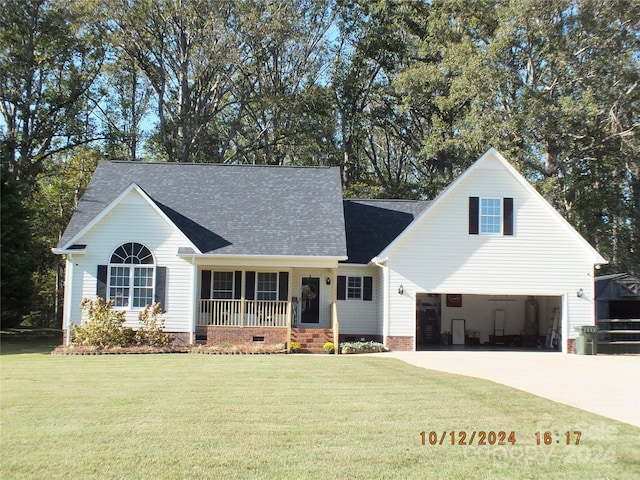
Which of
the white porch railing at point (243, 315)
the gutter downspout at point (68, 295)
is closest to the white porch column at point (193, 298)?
the white porch railing at point (243, 315)

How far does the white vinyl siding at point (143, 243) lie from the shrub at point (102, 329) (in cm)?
112

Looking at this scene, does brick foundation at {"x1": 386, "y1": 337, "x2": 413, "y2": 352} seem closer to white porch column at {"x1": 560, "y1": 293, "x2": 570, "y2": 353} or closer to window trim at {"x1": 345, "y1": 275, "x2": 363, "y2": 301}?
window trim at {"x1": 345, "y1": 275, "x2": 363, "y2": 301}

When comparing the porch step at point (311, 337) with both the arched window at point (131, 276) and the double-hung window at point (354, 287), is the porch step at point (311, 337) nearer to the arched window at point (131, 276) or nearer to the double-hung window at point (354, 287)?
the double-hung window at point (354, 287)

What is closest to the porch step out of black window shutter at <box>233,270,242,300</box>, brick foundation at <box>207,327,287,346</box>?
brick foundation at <box>207,327,287,346</box>

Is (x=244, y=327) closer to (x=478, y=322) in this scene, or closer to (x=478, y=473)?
(x=478, y=322)

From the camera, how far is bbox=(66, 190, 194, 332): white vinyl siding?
21.1 meters

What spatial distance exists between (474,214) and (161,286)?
35.7ft

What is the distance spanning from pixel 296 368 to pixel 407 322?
290 inches

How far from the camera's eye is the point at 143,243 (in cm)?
2127

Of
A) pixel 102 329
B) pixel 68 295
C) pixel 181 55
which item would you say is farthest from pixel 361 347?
pixel 181 55

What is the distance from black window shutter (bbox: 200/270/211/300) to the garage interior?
8.13 meters

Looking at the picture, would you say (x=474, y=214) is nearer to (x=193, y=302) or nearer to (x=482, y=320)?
(x=482, y=320)

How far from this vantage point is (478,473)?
6.82 metres

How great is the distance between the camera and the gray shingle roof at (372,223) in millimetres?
24359
